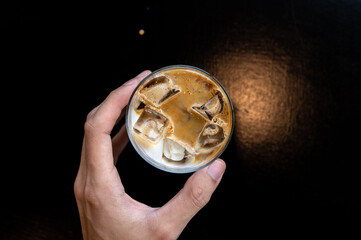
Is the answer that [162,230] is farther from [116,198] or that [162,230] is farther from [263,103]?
[263,103]

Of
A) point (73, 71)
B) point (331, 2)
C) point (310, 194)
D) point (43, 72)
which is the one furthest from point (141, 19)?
point (310, 194)

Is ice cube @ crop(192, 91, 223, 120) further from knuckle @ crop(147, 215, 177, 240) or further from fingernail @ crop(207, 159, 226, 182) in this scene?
knuckle @ crop(147, 215, 177, 240)

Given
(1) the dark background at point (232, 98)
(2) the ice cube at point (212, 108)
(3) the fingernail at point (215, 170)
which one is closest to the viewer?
(2) the ice cube at point (212, 108)

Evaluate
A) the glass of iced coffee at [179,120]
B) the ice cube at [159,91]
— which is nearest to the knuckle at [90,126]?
the glass of iced coffee at [179,120]

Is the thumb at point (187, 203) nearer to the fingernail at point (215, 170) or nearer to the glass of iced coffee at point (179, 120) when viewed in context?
the fingernail at point (215, 170)

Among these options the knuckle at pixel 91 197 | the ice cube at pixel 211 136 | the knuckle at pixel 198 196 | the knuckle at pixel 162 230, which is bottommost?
the knuckle at pixel 162 230

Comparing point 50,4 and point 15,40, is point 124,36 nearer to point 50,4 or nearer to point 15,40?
point 50,4

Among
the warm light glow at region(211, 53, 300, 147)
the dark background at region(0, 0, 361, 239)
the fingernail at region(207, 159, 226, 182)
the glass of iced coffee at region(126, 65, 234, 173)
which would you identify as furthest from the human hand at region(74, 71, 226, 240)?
the warm light glow at region(211, 53, 300, 147)

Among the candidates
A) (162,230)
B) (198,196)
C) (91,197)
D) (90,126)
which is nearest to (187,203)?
(198,196)
